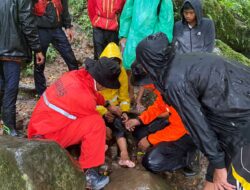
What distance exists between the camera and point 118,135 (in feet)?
16.7

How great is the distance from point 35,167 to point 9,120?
1896 mm

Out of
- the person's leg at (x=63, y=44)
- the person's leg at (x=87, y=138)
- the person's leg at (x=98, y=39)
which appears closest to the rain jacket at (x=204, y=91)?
the person's leg at (x=87, y=138)

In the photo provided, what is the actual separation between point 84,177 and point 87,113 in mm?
719

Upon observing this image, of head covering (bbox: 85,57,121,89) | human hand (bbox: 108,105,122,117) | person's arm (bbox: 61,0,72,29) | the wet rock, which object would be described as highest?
person's arm (bbox: 61,0,72,29)

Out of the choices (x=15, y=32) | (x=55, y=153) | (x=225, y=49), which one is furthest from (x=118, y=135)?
(x=225, y=49)

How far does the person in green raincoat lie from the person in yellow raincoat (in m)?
0.33

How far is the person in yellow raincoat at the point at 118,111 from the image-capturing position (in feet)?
16.2

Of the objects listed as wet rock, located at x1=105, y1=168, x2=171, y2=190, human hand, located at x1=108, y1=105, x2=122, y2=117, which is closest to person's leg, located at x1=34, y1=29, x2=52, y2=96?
human hand, located at x1=108, y1=105, x2=122, y2=117

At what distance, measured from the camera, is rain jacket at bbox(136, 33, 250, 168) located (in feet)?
10.3

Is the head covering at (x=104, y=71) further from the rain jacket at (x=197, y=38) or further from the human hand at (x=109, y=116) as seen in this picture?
the rain jacket at (x=197, y=38)

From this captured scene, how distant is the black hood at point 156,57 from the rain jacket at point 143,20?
2294 millimetres

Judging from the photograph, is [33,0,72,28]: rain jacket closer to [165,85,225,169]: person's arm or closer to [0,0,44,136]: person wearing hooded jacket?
[0,0,44,136]: person wearing hooded jacket

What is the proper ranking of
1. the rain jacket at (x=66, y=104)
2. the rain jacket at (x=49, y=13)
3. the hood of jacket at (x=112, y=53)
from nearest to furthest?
1. the rain jacket at (x=66, y=104)
2. the hood of jacket at (x=112, y=53)
3. the rain jacket at (x=49, y=13)

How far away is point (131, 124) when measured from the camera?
5.10 m
